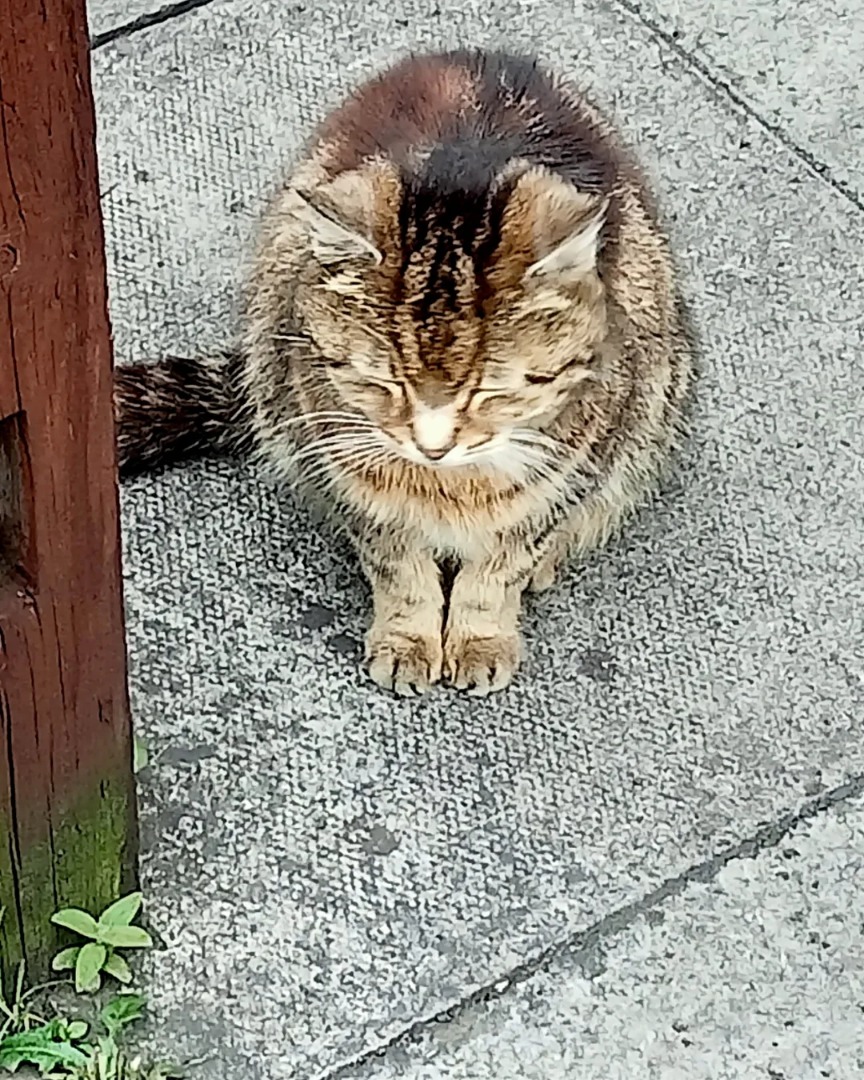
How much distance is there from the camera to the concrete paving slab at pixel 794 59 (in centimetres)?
332

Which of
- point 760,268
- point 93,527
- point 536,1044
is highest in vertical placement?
point 93,527

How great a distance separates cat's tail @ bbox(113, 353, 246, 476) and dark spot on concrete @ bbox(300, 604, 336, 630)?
0.27m

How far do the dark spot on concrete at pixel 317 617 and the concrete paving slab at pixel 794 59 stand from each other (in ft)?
3.83

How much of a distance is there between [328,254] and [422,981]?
0.83 m

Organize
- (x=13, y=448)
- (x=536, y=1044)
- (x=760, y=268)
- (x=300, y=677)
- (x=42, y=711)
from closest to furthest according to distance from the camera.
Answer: (x=13, y=448)
(x=42, y=711)
(x=536, y=1044)
(x=300, y=677)
(x=760, y=268)

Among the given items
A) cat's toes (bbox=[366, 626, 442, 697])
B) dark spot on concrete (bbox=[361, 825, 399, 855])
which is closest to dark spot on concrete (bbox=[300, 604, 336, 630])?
cat's toes (bbox=[366, 626, 442, 697])

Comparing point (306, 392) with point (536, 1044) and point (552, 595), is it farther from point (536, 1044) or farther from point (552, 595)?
point (536, 1044)

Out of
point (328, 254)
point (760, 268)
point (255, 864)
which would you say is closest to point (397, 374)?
point (328, 254)

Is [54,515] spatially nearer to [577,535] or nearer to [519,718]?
[519,718]

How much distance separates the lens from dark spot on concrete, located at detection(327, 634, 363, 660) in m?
2.65

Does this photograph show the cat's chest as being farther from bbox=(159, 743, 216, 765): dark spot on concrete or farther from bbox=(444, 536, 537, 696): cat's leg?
bbox=(159, 743, 216, 765): dark spot on concrete

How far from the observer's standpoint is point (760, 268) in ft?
10.3

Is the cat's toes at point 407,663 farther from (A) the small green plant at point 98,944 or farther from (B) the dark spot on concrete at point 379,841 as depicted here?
(A) the small green plant at point 98,944

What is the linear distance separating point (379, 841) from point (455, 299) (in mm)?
672
